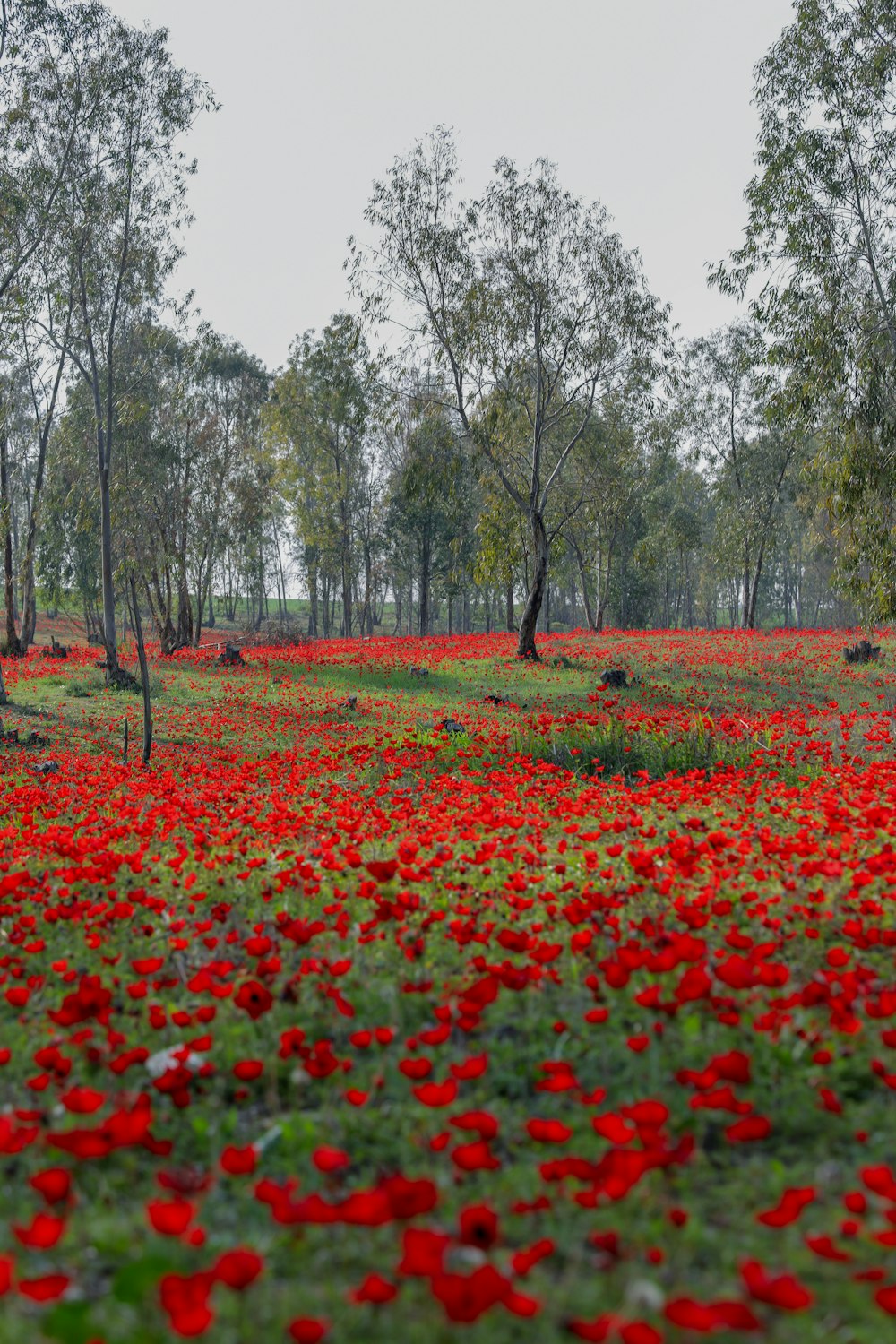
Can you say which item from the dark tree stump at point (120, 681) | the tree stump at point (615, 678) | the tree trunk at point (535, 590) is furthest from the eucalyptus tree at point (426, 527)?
the dark tree stump at point (120, 681)

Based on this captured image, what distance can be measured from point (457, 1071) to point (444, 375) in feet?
75.1

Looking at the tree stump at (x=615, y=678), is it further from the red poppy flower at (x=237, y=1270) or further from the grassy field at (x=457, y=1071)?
the red poppy flower at (x=237, y=1270)

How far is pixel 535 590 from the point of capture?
24.7m

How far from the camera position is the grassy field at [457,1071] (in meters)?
2.01

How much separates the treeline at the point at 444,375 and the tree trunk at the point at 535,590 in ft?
0.28

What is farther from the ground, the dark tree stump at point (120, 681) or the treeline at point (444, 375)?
the treeline at point (444, 375)

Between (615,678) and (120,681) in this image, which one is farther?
(120,681)

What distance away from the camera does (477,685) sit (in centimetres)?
2122

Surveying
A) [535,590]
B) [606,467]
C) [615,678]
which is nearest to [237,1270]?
[615,678]

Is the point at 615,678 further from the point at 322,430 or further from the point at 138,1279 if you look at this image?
the point at 322,430

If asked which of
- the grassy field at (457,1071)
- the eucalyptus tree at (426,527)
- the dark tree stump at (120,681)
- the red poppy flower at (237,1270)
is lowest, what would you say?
the grassy field at (457,1071)

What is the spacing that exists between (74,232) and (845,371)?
1725 cm

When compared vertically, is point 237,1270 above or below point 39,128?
below

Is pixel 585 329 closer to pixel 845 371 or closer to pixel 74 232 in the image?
pixel 845 371
